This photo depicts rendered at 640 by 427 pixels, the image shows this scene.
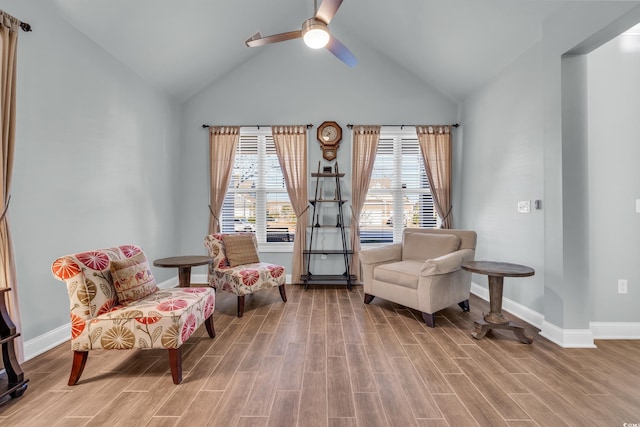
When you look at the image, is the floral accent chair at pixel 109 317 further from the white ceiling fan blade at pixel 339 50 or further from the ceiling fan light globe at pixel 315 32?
the white ceiling fan blade at pixel 339 50

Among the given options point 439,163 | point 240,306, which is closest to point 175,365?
point 240,306

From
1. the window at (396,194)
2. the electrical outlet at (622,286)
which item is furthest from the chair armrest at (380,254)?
the electrical outlet at (622,286)

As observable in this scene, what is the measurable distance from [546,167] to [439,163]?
1923 millimetres

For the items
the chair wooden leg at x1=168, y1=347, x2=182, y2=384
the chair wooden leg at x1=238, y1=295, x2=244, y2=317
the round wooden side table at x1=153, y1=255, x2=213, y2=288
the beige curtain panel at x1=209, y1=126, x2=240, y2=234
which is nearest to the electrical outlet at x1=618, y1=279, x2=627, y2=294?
the chair wooden leg at x1=238, y1=295, x2=244, y2=317

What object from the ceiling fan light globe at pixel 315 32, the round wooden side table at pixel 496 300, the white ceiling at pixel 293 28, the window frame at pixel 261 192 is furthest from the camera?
the window frame at pixel 261 192

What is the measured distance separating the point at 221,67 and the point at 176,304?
370 cm

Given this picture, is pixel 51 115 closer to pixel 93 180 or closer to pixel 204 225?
pixel 93 180

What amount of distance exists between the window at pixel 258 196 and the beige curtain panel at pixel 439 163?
2.29m

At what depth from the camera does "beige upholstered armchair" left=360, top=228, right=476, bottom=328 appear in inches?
115

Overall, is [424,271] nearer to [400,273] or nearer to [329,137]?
[400,273]

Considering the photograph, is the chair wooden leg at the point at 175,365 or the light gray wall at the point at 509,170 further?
the light gray wall at the point at 509,170

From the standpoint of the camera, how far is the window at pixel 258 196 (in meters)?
4.73

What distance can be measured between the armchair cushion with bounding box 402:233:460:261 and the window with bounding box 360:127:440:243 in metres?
0.93

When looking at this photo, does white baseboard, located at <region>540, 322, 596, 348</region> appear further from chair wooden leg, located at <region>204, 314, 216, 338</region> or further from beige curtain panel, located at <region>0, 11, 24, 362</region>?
beige curtain panel, located at <region>0, 11, 24, 362</region>
